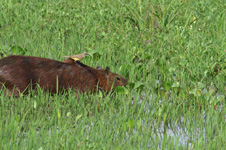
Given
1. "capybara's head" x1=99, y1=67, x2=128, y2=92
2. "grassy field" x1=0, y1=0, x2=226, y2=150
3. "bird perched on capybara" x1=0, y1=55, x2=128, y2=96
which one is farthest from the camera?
"capybara's head" x1=99, y1=67, x2=128, y2=92

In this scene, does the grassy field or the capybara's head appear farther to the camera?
the capybara's head

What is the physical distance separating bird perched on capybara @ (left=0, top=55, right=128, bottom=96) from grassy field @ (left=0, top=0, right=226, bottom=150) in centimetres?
9

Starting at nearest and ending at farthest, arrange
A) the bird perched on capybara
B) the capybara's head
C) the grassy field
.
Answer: the grassy field, the bird perched on capybara, the capybara's head

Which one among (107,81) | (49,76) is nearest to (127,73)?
(107,81)

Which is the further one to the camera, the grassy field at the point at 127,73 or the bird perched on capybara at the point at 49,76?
the bird perched on capybara at the point at 49,76

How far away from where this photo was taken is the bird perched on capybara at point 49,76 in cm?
337

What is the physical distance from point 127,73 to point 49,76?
0.89 m

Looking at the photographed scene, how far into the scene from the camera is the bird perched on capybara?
133 inches

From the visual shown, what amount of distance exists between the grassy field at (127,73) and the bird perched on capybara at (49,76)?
0.09m

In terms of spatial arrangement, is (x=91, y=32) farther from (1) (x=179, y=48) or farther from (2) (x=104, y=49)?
(1) (x=179, y=48)

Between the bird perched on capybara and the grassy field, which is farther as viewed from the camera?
the bird perched on capybara

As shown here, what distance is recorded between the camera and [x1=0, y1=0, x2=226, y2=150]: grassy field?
2.79 meters

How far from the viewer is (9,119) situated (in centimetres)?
298

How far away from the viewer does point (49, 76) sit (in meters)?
3.44
